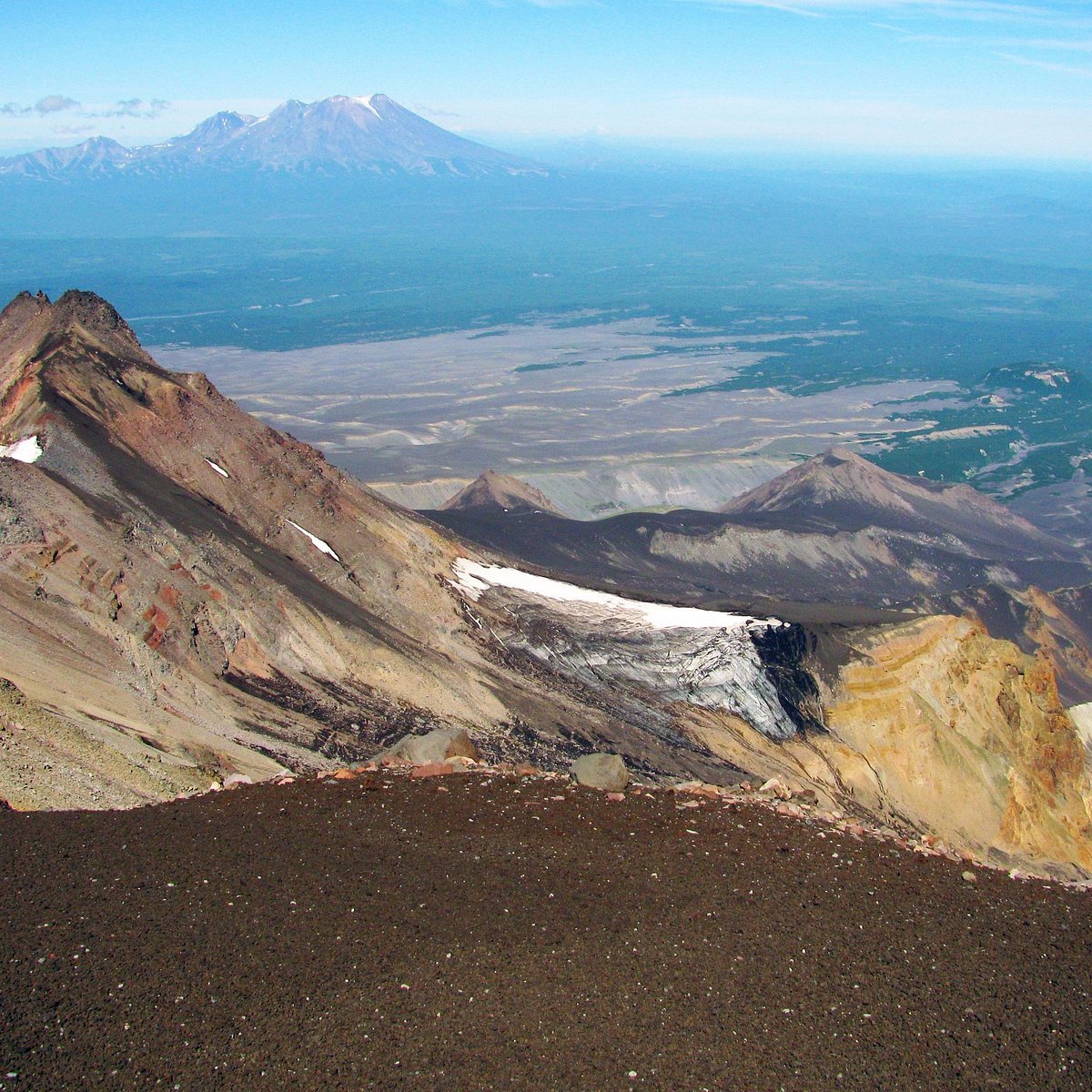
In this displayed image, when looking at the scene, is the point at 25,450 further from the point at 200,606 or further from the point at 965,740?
the point at 965,740

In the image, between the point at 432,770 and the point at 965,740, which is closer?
the point at 432,770

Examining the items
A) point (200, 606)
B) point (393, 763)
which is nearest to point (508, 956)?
point (393, 763)

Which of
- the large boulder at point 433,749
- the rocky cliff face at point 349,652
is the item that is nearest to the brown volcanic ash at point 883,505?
the rocky cliff face at point 349,652

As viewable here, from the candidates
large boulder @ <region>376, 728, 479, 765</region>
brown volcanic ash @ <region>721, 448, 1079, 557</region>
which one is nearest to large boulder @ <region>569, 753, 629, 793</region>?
large boulder @ <region>376, 728, 479, 765</region>

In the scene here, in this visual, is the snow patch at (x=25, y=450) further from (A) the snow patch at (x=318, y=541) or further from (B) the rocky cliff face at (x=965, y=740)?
(B) the rocky cliff face at (x=965, y=740)

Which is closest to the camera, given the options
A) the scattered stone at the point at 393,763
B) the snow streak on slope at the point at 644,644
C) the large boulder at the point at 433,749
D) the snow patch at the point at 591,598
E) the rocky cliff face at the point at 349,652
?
the scattered stone at the point at 393,763

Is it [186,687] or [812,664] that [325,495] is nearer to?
[186,687]

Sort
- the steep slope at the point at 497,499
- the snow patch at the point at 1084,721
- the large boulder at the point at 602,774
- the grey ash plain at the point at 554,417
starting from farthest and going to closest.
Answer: the grey ash plain at the point at 554,417, the steep slope at the point at 497,499, the snow patch at the point at 1084,721, the large boulder at the point at 602,774
